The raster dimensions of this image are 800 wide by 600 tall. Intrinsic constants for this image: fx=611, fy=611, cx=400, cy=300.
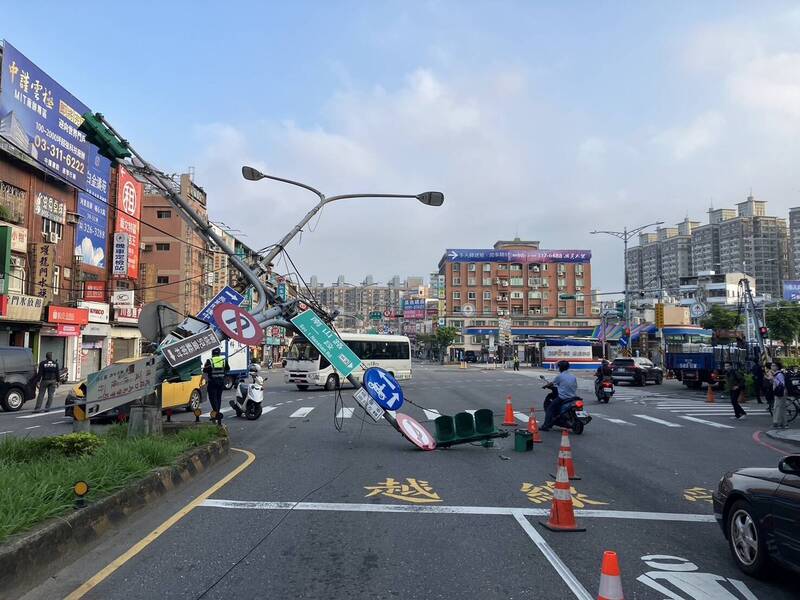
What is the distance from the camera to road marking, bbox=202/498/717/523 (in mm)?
6898

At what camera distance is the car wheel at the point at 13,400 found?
2025cm

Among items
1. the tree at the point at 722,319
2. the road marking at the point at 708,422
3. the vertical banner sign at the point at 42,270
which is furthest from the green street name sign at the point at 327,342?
the tree at the point at 722,319

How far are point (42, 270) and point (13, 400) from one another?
1297cm

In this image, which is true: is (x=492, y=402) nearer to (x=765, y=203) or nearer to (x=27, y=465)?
(x=27, y=465)

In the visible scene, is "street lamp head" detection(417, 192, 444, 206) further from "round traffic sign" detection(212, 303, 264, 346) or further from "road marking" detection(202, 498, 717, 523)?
"road marking" detection(202, 498, 717, 523)

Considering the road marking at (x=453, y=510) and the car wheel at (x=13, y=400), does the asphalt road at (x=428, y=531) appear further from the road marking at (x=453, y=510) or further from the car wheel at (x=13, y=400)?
the car wheel at (x=13, y=400)

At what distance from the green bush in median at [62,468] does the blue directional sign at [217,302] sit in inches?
95.7

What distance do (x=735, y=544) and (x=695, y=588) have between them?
835 mm

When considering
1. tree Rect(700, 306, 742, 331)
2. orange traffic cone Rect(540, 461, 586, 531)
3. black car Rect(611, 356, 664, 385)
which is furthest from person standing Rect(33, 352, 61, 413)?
tree Rect(700, 306, 742, 331)

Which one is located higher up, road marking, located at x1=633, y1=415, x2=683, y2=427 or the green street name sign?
the green street name sign

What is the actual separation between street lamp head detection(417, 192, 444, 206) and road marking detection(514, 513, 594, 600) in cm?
1012

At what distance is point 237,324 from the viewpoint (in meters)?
11.3

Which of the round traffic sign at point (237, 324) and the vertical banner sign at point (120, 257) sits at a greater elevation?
the vertical banner sign at point (120, 257)

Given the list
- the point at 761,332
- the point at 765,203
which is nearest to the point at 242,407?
the point at 761,332
